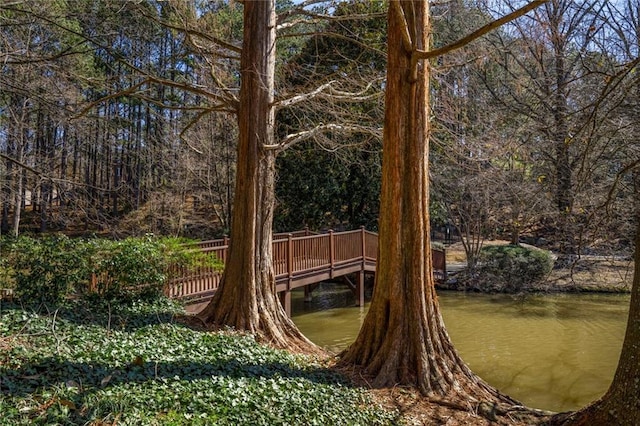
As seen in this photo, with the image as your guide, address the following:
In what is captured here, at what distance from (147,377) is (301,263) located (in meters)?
8.97

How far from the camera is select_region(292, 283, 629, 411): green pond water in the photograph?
864 cm

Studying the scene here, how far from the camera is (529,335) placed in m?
12.0

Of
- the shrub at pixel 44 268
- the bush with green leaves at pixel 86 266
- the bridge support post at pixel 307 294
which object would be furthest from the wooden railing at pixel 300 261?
the bridge support post at pixel 307 294

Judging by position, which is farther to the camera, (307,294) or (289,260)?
(307,294)

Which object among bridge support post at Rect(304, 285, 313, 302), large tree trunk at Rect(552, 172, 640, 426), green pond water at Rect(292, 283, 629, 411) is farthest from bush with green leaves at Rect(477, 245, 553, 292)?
large tree trunk at Rect(552, 172, 640, 426)

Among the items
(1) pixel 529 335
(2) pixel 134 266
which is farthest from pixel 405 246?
(1) pixel 529 335

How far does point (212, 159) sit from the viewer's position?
20.8m

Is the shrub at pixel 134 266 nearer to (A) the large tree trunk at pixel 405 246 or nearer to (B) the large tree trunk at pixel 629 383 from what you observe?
(A) the large tree trunk at pixel 405 246

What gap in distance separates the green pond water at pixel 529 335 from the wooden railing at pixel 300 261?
4.75 ft

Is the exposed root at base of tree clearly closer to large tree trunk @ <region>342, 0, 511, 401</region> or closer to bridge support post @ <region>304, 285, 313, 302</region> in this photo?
large tree trunk @ <region>342, 0, 511, 401</region>

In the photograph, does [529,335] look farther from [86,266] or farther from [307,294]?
[86,266]

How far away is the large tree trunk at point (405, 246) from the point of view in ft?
19.7

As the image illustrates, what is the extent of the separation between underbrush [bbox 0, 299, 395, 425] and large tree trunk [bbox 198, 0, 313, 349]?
110 cm

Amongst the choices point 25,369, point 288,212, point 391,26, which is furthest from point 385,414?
point 288,212
